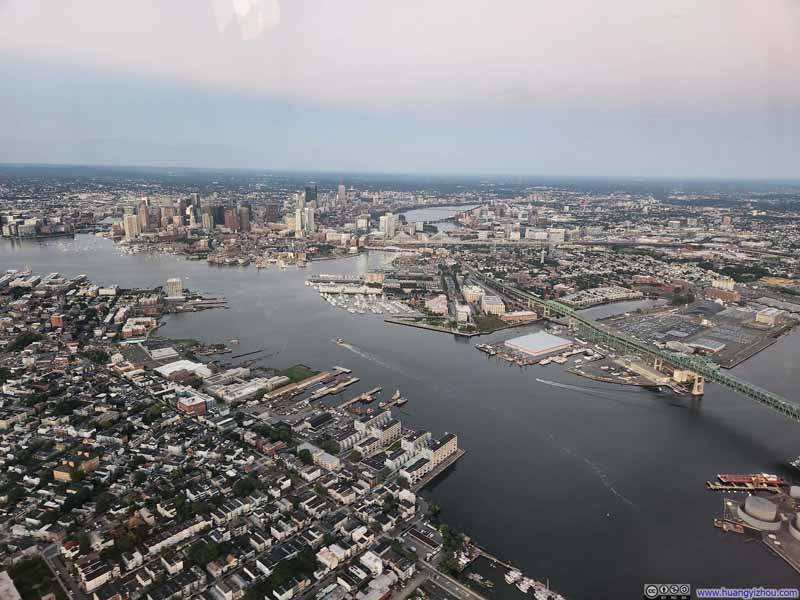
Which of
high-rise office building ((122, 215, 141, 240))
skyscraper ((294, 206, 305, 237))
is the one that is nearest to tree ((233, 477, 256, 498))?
skyscraper ((294, 206, 305, 237))

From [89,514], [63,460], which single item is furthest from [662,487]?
[63,460]

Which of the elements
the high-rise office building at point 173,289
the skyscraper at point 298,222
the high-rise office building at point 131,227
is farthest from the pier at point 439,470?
the high-rise office building at point 131,227

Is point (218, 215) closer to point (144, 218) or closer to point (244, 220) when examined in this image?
point (244, 220)

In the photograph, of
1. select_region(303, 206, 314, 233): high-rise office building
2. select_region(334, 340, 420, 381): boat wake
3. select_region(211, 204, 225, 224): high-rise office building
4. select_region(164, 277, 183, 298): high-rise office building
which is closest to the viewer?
select_region(334, 340, 420, 381): boat wake

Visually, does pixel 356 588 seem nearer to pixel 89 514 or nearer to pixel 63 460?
pixel 89 514

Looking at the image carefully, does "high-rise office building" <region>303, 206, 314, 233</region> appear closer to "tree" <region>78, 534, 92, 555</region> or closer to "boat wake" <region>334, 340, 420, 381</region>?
"boat wake" <region>334, 340, 420, 381</region>

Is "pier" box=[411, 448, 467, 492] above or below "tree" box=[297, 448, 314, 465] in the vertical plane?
below
